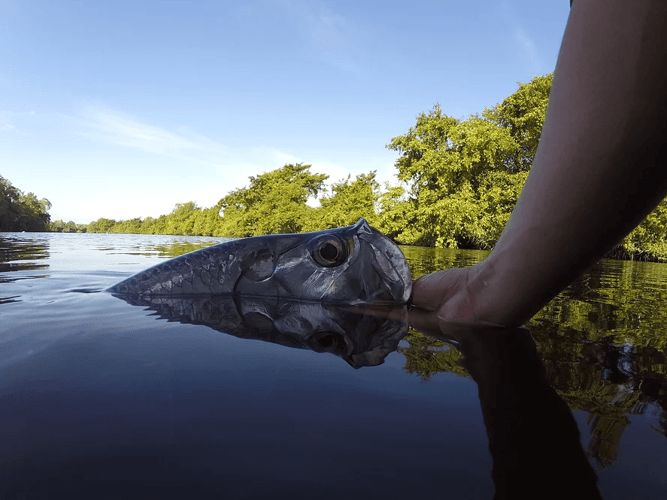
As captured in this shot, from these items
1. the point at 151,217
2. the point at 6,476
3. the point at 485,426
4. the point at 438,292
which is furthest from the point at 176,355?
the point at 151,217

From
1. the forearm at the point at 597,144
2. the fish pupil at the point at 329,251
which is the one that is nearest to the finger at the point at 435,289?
the fish pupil at the point at 329,251

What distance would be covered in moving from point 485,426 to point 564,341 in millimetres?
1001

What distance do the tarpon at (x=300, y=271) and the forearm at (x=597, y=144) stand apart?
0.91m

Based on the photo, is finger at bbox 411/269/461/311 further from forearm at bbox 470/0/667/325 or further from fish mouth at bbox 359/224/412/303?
forearm at bbox 470/0/667/325

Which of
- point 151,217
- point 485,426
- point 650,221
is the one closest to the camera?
point 485,426

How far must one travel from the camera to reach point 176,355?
1.16m

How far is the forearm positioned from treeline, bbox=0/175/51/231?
68693mm

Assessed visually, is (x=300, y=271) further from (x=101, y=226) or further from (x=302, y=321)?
(x=101, y=226)

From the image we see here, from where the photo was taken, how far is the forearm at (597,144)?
742 mm

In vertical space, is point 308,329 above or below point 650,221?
below

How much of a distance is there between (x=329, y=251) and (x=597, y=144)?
135 centimetres

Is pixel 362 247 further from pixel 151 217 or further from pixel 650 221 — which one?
Result: pixel 151 217

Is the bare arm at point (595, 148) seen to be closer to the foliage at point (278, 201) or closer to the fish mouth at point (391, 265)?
the fish mouth at point (391, 265)

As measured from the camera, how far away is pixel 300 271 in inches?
85.2
